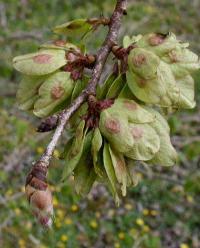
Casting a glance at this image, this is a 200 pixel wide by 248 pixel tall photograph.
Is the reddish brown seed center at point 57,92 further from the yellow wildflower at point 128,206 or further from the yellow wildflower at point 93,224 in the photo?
the yellow wildflower at point 128,206

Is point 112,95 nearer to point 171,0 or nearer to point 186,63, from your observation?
point 186,63

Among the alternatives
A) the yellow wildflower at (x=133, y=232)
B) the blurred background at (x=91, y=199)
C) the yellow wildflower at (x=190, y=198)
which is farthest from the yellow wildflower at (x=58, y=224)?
the yellow wildflower at (x=190, y=198)

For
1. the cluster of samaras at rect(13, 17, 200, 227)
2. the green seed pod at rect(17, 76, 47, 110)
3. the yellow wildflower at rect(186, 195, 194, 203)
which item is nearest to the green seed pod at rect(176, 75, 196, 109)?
the cluster of samaras at rect(13, 17, 200, 227)

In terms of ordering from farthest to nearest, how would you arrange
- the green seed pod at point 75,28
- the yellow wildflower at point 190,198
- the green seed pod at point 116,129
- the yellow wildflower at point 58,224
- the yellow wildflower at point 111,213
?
the yellow wildflower at point 190,198 < the yellow wildflower at point 111,213 < the yellow wildflower at point 58,224 < the green seed pod at point 75,28 < the green seed pod at point 116,129

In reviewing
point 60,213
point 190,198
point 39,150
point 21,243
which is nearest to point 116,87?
point 21,243

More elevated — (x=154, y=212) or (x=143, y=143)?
(x=143, y=143)

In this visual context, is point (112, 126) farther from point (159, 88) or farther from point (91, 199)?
point (91, 199)

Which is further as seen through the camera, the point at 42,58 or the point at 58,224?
the point at 58,224
